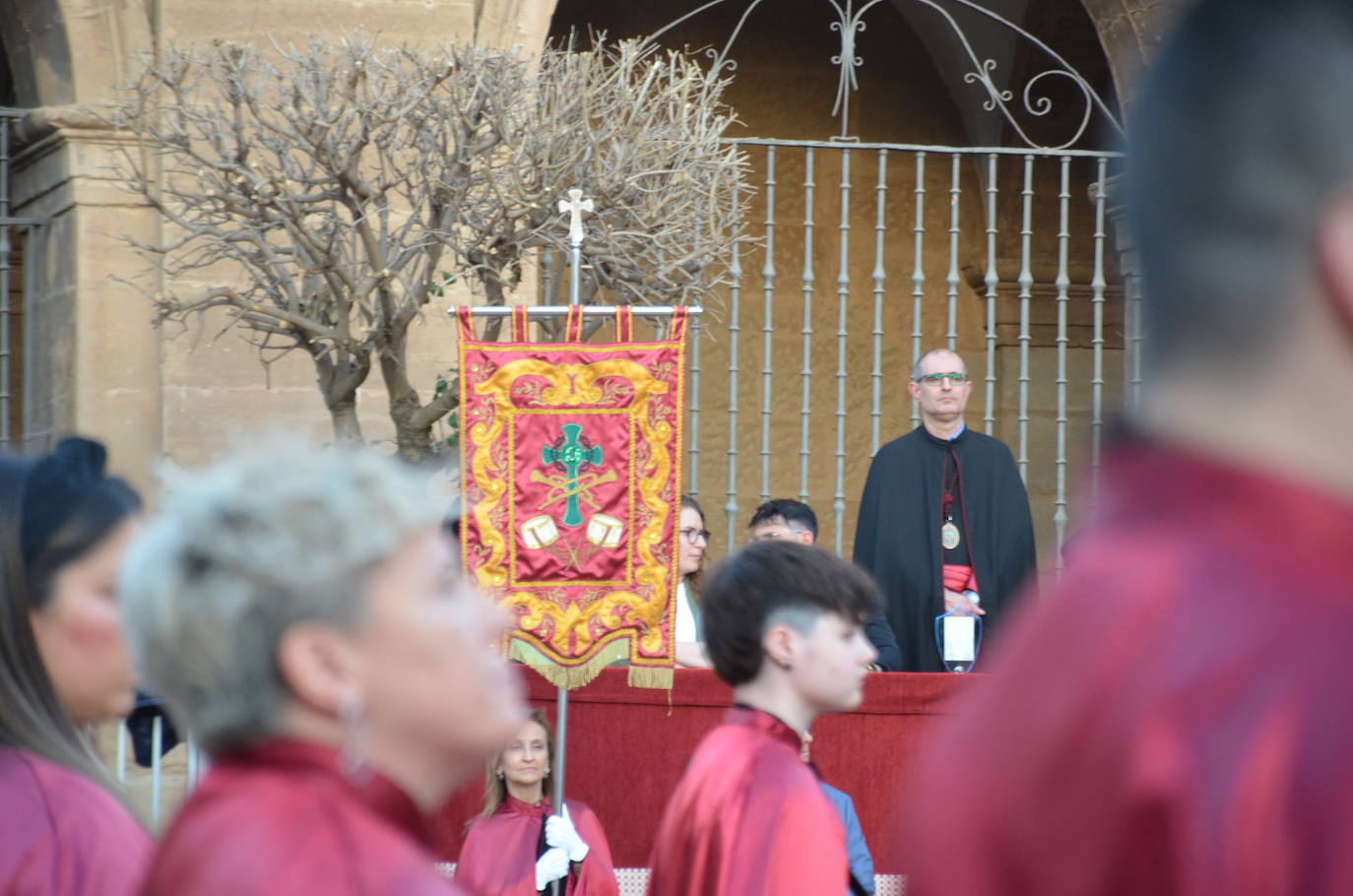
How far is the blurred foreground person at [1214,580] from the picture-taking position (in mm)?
863

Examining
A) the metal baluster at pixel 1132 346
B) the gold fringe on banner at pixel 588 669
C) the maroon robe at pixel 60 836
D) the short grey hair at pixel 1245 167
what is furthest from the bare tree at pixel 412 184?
the short grey hair at pixel 1245 167

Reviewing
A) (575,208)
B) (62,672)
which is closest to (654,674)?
(575,208)

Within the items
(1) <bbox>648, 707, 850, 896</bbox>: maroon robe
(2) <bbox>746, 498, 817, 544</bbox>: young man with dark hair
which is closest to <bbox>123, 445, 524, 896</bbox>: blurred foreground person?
(1) <bbox>648, 707, 850, 896</bbox>: maroon robe

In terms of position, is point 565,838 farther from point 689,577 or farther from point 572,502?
point 689,577

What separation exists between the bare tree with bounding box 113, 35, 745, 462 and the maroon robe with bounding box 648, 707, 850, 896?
373cm

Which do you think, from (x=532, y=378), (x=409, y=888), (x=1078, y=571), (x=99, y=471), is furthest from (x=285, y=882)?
(x=532, y=378)

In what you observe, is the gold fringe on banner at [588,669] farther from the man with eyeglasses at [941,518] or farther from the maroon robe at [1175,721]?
the maroon robe at [1175,721]

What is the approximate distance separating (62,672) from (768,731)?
1.16 metres

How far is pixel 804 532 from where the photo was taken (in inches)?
259

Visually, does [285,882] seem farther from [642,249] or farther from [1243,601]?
[642,249]

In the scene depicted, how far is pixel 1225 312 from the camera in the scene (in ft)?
3.08

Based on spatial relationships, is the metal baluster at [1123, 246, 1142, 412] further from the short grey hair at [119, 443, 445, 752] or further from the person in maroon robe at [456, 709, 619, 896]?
the short grey hair at [119, 443, 445, 752]

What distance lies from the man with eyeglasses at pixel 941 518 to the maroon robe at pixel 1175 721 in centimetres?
584

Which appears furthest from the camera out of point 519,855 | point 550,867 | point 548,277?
point 548,277
